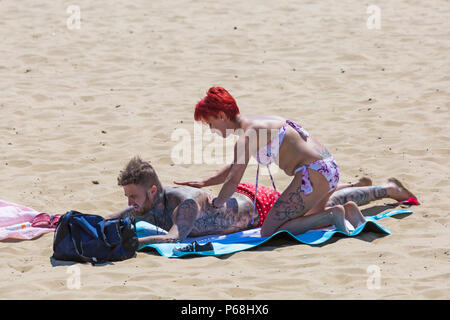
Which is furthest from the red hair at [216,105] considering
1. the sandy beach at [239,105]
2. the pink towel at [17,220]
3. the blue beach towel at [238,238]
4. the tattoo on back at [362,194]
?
the pink towel at [17,220]

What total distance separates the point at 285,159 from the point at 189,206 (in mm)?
865

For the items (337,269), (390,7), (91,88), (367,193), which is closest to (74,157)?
(91,88)

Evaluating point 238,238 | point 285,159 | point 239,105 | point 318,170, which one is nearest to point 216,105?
point 285,159

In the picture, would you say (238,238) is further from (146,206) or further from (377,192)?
(377,192)

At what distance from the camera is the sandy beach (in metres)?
5.50

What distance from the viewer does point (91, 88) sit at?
35.2 ft

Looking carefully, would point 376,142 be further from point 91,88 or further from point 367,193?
point 91,88

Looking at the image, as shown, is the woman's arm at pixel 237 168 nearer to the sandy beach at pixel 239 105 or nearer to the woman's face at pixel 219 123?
the woman's face at pixel 219 123

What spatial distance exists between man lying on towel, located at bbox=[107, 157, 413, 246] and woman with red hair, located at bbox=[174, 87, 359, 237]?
110 millimetres

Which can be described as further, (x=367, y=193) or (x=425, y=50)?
(x=425, y=50)

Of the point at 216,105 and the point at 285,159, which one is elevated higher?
the point at 216,105

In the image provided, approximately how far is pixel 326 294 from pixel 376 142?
396cm

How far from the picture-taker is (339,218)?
6.37 metres
